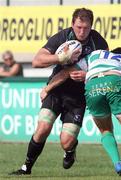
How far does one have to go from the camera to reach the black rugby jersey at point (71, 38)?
10.3 meters

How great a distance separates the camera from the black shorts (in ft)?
35.0

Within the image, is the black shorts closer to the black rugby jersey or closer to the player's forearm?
the black rugby jersey

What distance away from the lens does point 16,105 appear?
17578 millimetres

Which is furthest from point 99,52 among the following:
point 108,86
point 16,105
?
point 16,105

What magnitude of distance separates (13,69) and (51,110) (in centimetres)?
934

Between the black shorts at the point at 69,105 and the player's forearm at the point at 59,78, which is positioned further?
the black shorts at the point at 69,105

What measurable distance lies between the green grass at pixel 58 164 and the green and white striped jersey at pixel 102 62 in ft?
4.23

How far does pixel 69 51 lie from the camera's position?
10.1 meters

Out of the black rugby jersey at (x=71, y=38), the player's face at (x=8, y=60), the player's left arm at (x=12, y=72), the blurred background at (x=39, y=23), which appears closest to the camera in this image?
the black rugby jersey at (x=71, y=38)

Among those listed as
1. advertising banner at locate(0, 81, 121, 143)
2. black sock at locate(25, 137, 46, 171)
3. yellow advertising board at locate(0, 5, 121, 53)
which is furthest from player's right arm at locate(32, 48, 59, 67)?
yellow advertising board at locate(0, 5, 121, 53)

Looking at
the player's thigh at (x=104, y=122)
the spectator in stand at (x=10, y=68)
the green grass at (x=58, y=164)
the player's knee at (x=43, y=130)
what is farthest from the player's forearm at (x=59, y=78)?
the spectator in stand at (x=10, y=68)

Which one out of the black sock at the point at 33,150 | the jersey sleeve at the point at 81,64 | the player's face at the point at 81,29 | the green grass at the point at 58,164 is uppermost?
the player's face at the point at 81,29

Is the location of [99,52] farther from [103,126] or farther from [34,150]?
[34,150]

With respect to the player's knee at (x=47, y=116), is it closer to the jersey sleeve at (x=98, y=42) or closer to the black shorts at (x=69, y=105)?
the black shorts at (x=69, y=105)
